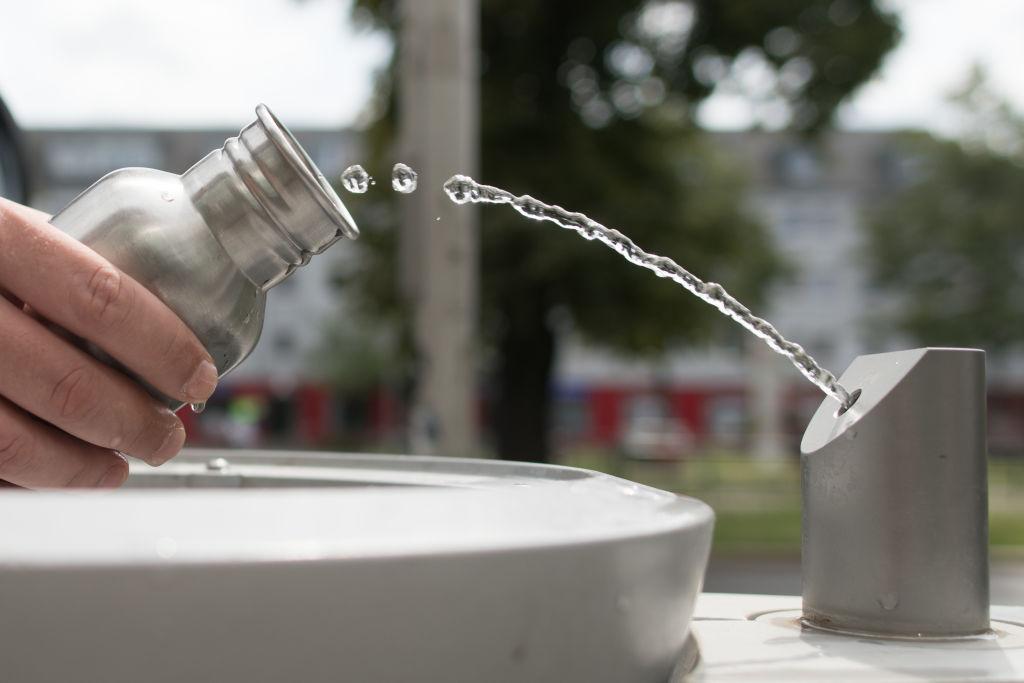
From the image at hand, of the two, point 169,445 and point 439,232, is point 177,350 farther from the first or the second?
point 439,232

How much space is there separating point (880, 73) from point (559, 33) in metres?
3.61

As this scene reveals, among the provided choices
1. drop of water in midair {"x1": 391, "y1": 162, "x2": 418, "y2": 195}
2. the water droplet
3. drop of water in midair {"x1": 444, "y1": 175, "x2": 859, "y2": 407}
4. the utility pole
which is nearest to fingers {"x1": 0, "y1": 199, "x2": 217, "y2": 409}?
the water droplet

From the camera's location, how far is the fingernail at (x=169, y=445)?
40.4 inches

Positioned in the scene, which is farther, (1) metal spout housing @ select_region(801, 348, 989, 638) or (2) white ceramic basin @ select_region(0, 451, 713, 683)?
(1) metal spout housing @ select_region(801, 348, 989, 638)

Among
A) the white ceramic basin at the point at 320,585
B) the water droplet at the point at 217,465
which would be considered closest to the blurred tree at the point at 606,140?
the water droplet at the point at 217,465

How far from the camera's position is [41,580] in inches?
20.5

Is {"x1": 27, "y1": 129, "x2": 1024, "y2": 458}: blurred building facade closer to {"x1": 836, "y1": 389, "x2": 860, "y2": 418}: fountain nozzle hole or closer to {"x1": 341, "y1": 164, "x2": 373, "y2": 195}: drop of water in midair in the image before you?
{"x1": 341, "y1": 164, "x2": 373, "y2": 195}: drop of water in midair

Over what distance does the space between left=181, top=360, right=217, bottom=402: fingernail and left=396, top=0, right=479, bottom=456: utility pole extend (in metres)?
5.21

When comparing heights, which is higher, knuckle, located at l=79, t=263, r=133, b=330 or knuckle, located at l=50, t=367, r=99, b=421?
knuckle, located at l=79, t=263, r=133, b=330

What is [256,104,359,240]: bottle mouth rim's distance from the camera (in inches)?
39.1

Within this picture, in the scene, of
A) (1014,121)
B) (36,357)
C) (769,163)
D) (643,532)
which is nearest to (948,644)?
(643,532)

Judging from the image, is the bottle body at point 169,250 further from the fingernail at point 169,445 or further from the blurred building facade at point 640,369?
the blurred building facade at point 640,369

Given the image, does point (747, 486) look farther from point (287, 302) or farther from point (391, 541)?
point (287, 302)

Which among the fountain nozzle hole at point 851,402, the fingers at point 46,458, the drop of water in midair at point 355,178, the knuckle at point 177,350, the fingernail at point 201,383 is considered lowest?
the fingers at point 46,458
